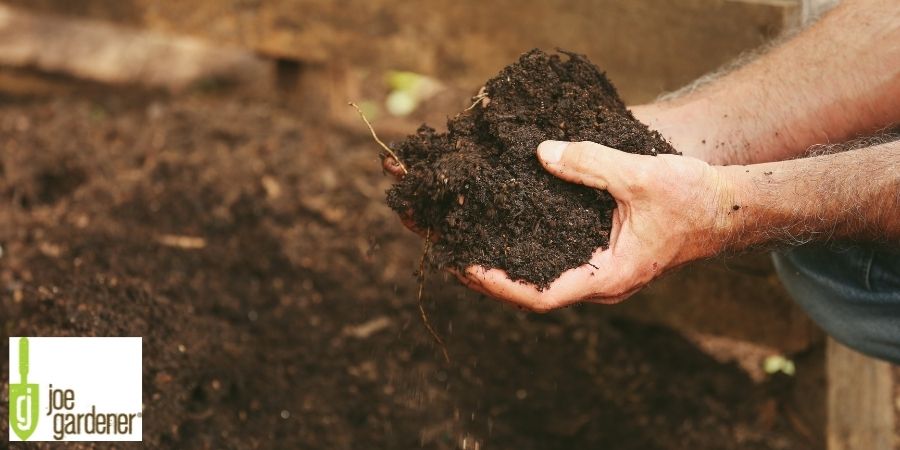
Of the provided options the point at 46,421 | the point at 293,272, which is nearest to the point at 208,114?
the point at 293,272

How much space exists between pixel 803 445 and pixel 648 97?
3.83 ft

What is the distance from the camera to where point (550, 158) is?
171 cm

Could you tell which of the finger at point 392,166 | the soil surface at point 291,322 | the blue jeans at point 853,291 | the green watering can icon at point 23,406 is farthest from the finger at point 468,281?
the green watering can icon at point 23,406

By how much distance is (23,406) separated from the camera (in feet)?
6.26

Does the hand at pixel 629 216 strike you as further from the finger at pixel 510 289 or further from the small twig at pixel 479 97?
the small twig at pixel 479 97

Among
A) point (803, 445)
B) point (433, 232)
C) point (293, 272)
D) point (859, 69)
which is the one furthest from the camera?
point (293, 272)

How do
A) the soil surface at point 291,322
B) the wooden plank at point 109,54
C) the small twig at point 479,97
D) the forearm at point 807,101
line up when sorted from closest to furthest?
the small twig at point 479,97, the forearm at point 807,101, the soil surface at point 291,322, the wooden plank at point 109,54

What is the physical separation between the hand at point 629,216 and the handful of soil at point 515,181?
0.03 metres

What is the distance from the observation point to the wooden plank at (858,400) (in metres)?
2.44

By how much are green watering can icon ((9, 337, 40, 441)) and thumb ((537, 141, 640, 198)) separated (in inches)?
49.2

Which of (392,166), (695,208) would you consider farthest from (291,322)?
(695,208)

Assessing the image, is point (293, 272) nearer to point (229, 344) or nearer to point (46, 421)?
point (229, 344)

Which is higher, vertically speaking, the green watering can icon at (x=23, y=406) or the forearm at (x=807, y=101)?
the forearm at (x=807, y=101)

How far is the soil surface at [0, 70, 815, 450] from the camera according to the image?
88.0 inches
